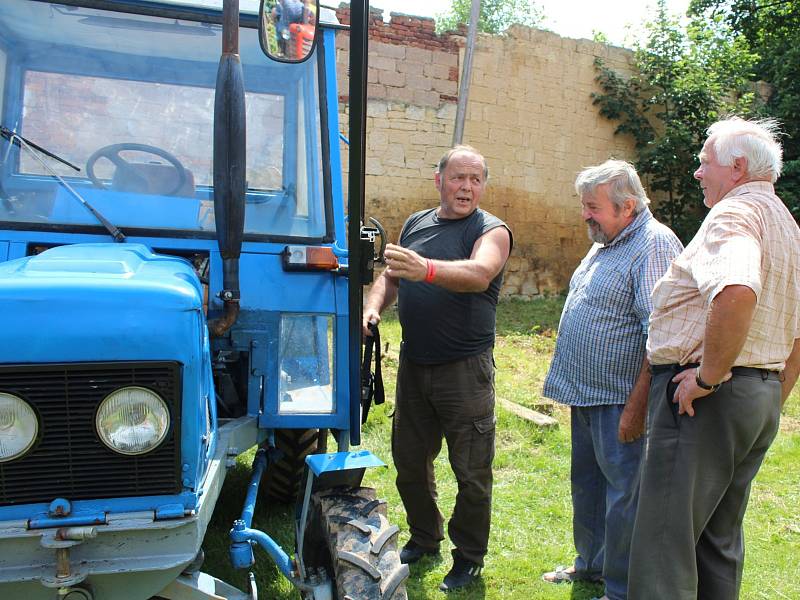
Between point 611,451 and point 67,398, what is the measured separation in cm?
222

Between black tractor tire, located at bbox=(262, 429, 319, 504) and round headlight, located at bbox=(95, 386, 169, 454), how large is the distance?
Result: 5.21 ft

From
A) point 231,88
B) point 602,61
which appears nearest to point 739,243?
point 231,88

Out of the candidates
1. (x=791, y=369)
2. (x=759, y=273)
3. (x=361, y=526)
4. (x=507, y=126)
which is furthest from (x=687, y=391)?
(x=507, y=126)

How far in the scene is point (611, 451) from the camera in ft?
10.8

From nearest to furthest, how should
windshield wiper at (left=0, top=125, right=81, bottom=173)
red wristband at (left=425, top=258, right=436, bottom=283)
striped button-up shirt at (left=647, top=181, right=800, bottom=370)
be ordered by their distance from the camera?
1. striped button-up shirt at (left=647, top=181, right=800, bottom=370)
2. windshield wiper at (left=0, top=125, right=81, bottom=173)
3. red wristband at (left=425, top=258, right=436, bottom=283)

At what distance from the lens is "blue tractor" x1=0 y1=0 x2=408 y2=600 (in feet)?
6.47

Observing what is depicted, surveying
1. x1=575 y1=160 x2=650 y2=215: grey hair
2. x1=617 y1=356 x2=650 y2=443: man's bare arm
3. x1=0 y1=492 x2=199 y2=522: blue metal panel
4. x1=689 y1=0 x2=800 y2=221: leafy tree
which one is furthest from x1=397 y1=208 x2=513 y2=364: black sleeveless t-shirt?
x1=689 y1=0 x2=800 y2=221: leafy tree

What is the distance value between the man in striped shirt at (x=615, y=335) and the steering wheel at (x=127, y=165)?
1.71m

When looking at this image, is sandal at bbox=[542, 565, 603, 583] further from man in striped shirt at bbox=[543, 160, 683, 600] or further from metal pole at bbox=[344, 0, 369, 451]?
metal pole at bbox=[344, 0, 369, 451]

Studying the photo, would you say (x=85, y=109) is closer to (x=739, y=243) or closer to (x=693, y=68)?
(x=739, y=243)

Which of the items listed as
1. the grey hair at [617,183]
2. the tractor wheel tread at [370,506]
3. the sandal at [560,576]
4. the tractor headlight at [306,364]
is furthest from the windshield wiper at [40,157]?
the sandal at [560,576]

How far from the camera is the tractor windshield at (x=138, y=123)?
2.98 metres

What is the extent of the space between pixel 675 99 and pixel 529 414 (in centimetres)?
791

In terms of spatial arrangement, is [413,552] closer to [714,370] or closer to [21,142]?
[714,370]
